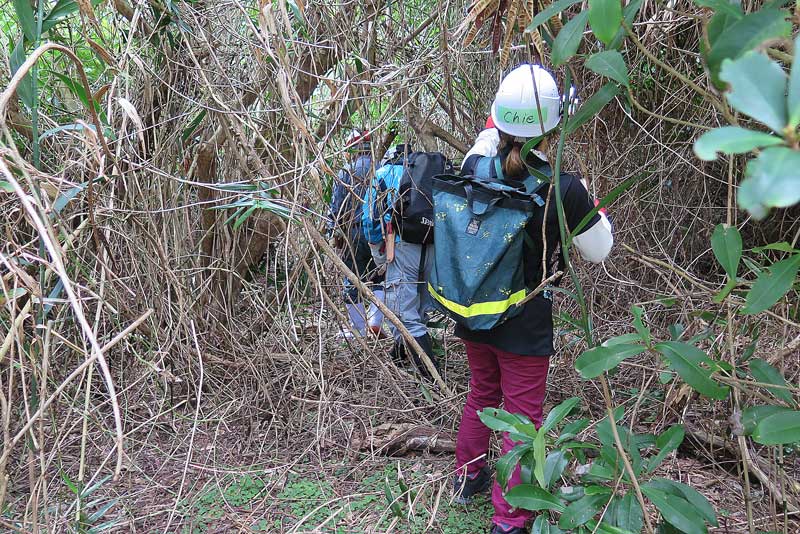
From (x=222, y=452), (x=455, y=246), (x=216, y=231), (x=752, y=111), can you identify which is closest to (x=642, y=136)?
(x=455, y=246)

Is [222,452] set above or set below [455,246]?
below

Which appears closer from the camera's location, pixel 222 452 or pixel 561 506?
pixel 561 506

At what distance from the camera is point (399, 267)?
9.89 feet

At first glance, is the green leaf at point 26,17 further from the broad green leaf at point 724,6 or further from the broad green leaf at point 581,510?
the broad green leaf at point 581,510

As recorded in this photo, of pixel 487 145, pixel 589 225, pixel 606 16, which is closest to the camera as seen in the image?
pixel 606 16

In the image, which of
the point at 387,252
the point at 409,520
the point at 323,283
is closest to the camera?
the point at 409,520

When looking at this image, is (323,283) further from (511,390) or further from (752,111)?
(752,111)

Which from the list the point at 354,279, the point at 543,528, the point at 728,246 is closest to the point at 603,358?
the point at 728,246

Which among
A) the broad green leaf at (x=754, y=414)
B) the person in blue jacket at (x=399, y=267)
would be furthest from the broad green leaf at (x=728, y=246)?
the person in blue jacket at (x=399, y=267)

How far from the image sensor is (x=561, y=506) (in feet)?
4.93

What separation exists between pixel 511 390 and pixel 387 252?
107 cm

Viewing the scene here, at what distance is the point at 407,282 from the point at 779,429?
2.07 meters

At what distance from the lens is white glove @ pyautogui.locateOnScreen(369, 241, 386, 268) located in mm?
3047

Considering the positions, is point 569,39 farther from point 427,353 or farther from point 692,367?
point 427,353
